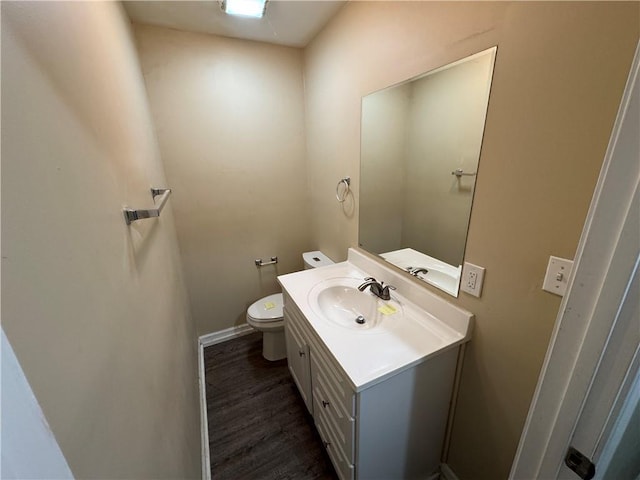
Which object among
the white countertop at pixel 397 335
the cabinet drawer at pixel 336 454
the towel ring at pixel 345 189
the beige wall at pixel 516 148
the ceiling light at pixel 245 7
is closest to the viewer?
the beige wall at pixel 516 148

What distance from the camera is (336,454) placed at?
119cm

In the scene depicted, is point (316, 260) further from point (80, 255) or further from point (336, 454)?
point (80, 255)

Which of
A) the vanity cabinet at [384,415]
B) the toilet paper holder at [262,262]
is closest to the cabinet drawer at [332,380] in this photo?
the vanity cabinet at [384,415]

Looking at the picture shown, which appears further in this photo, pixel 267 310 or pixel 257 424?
pixel 267 310

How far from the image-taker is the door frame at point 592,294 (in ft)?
1.42

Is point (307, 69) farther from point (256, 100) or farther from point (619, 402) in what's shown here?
point (619, 402)

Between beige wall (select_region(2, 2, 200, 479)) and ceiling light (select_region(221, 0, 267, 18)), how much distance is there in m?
0.62

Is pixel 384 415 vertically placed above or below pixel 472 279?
below

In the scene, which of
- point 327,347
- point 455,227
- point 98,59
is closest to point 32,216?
point 98,59

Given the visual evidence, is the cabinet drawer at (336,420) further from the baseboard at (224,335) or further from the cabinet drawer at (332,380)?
the baseboard at (224,335)

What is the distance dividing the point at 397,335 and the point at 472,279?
0.37 metres

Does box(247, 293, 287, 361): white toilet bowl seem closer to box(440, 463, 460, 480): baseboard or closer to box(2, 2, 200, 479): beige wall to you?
box(2, 2, 200, 479): beige wall

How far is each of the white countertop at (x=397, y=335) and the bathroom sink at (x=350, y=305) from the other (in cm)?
3

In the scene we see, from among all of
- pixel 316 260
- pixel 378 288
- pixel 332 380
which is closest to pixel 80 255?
pixel 332 380
